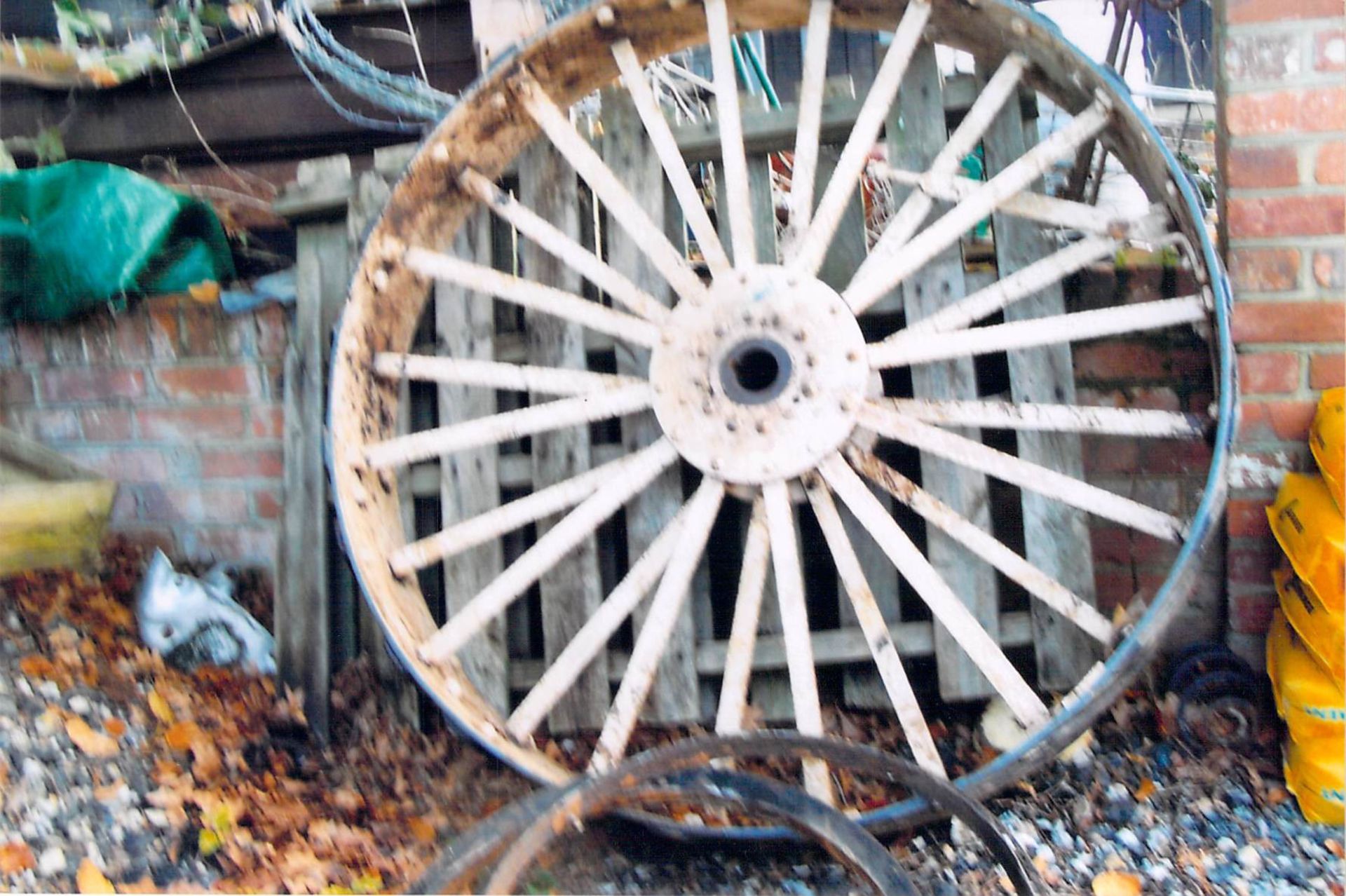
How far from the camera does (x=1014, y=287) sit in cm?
195

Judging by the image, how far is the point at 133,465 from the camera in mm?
2689

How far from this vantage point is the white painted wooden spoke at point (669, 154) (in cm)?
204

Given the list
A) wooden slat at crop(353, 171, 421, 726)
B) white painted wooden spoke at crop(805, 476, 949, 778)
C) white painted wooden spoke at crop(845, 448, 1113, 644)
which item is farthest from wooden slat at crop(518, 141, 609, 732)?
white painted wooden spoke at crop(845, 448, 1113, 644)

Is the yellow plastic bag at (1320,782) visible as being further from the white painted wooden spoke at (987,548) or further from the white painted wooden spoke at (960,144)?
the white painted wooden spoke at (960,144)

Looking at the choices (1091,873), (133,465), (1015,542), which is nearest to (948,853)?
(1091,873)

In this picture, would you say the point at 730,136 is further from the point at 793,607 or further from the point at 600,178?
the point at 793,607

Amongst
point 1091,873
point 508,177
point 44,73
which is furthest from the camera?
point 44,73

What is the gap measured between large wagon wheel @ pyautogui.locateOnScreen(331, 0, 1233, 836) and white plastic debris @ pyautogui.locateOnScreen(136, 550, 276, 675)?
1.76ft

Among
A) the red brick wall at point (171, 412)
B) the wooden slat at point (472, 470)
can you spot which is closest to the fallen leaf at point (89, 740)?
the red brick wall at point (171, 412)

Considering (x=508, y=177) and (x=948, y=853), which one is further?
(x=508, y=177)

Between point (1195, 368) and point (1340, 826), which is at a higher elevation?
point (1195, 368)

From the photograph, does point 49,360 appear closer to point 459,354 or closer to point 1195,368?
point 459,354

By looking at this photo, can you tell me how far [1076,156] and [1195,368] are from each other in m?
0.60

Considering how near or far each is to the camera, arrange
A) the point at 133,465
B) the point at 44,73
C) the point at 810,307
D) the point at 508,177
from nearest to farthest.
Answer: the point at 810,307 → the point at 508,177 → the point at 133,465 → the point at 44,73
